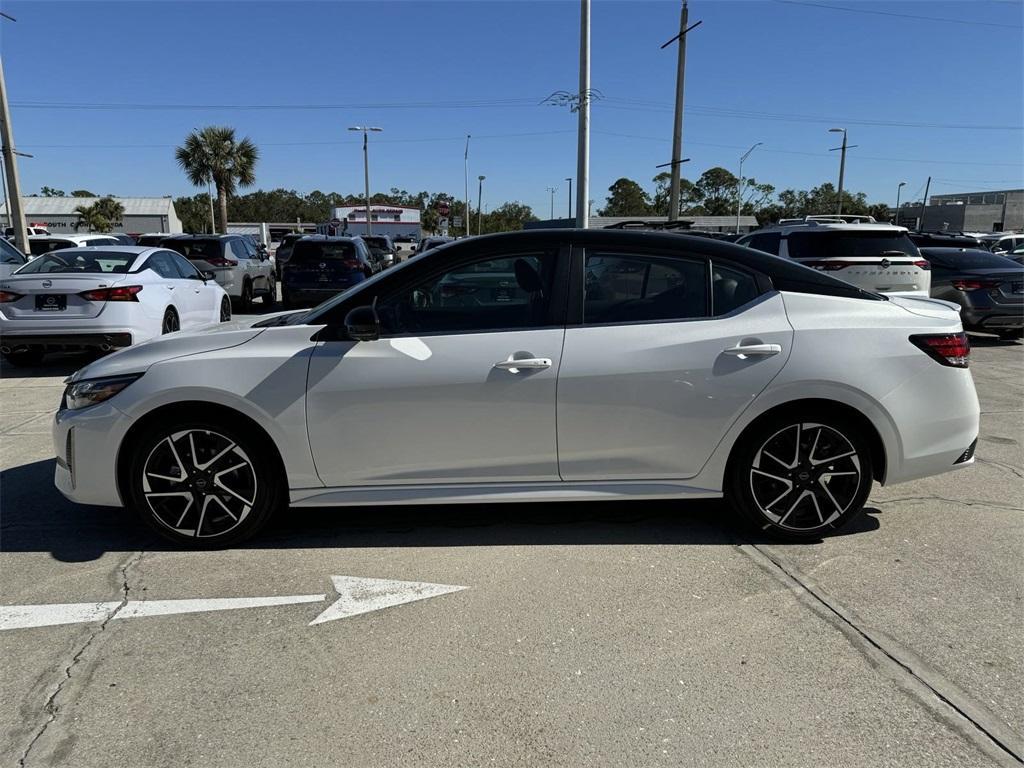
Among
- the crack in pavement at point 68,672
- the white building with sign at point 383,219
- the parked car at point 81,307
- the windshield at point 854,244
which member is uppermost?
the white building with sign at point 383,219

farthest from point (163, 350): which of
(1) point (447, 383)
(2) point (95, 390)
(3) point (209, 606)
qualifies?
(1) point (447, 383)

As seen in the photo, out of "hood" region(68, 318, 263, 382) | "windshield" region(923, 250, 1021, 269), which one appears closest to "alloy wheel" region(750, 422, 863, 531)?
"hood" region(68, 318, 263, 382)

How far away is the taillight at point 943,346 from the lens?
149 inches

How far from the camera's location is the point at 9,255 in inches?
467

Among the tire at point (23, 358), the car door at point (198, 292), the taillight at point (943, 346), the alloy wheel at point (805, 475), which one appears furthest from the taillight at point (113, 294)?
the taillight at point (943, 346)

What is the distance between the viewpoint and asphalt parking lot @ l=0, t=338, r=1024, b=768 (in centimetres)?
241

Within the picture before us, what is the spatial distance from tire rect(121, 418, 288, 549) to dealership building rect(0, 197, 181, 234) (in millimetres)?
78634

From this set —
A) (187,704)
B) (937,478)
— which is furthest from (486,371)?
(937,478)

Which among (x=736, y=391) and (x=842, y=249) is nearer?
(x=736, y=391)

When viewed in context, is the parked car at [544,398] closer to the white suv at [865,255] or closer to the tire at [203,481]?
the tire at [203,481]

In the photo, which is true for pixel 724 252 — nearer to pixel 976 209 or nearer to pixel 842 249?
pixel 842 249

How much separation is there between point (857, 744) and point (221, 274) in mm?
14609

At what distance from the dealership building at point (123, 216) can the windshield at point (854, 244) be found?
251 feet

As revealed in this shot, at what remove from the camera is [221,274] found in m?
14.7
